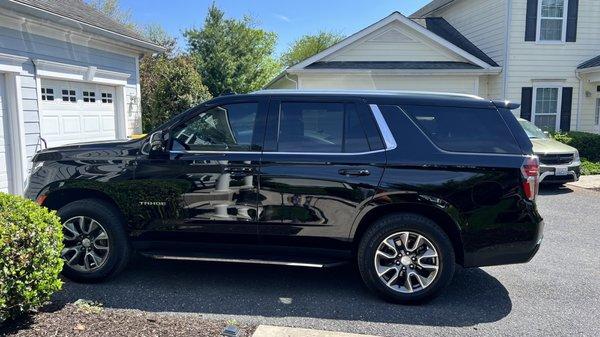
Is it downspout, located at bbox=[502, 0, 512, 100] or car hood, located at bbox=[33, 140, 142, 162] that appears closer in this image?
car hood, located at bbox=[33, 140, 142, 162]

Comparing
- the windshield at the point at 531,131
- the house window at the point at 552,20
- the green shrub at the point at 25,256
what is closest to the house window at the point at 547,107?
the house window at the point at 552,20

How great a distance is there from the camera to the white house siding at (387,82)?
14.8 metres

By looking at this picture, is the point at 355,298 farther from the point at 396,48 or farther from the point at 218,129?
the point at 396,48

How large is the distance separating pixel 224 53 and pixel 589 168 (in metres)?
20.2

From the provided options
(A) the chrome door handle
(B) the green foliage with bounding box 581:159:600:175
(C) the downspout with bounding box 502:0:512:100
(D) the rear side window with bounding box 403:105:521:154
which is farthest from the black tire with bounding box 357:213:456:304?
(C) the downspout with bounding box 502:0:512:100

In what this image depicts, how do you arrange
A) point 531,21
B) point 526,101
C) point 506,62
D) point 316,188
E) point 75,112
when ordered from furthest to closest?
point 526,101 → point 506,62 → point 531,21 → point 75,112 → point 316,188

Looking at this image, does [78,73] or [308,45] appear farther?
[308,45]

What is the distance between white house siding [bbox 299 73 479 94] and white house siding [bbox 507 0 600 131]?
5.09 ft

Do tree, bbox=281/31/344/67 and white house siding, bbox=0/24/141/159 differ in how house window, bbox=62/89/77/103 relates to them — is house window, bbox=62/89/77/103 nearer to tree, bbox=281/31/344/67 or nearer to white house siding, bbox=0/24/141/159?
white house siding, bbox=0/24/141/159

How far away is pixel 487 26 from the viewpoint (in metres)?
16.5

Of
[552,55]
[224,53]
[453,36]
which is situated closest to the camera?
[552,55]

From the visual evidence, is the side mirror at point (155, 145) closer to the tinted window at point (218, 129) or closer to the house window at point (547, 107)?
the tinted window at point (218, 129)

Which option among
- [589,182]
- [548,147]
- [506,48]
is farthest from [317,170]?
[506,48]

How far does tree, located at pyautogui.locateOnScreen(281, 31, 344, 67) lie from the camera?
4744 cm
